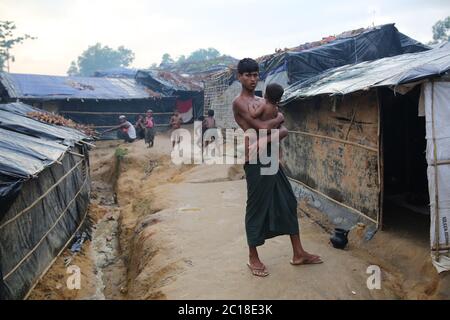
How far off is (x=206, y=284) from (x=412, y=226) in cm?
292

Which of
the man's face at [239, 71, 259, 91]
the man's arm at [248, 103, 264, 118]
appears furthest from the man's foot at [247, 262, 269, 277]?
the man's face at [239, 71, 259, 91]

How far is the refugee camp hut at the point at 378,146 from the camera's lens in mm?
3480

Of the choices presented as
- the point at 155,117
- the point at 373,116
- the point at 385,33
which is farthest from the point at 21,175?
the point at 155,117

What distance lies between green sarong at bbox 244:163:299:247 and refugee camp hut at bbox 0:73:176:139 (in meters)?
13.9

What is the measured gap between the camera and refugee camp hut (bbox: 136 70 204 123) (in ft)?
60.4

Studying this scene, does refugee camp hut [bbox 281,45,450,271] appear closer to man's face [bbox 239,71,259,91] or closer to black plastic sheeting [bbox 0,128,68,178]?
man's face [bbox 239,71,259,91]

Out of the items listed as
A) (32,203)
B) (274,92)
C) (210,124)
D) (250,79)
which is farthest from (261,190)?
(210,124)

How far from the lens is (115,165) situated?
486 inches

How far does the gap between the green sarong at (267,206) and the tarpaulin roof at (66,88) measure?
45.7 feet

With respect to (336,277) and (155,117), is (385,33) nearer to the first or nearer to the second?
(336,277)

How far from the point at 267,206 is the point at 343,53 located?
23.8 ft

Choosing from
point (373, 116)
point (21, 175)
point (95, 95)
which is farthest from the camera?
point (95, 95)
